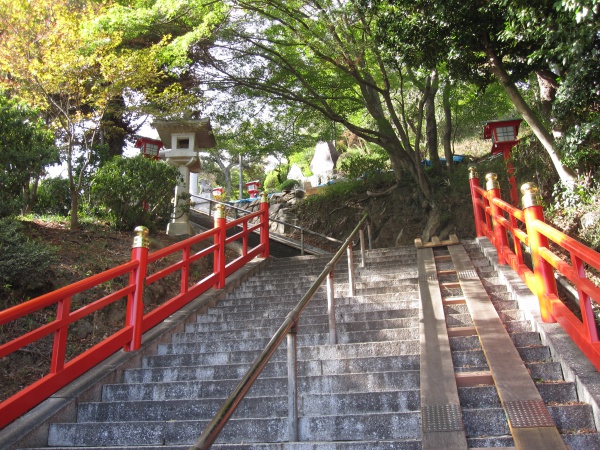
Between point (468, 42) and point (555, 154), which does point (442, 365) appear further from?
point (468, 42)

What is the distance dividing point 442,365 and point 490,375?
1.11ft

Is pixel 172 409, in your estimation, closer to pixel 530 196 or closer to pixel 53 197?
pixel 530 196

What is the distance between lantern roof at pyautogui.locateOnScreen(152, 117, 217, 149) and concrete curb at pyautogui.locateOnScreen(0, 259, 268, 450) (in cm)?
648

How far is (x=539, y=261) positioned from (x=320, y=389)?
Result: 2305mm

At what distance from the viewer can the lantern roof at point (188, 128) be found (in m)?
11.5

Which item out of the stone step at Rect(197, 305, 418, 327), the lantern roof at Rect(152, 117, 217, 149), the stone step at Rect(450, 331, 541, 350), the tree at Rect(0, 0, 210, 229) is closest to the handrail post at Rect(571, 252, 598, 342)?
the stone step at Rect(450, 331, 541, 350)

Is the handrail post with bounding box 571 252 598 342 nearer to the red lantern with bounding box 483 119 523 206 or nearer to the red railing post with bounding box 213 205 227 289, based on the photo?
the red railing post with bounding box 213 205 227 289

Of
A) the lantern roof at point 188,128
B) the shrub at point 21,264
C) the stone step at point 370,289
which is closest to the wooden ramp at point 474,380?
the stone step at point 370,289

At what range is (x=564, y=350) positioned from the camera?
356 cm

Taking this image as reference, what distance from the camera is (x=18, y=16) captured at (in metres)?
8.61

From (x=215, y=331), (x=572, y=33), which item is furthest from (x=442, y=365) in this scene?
(x=572, y=33)

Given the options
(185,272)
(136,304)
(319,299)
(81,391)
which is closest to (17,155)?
(185,272)

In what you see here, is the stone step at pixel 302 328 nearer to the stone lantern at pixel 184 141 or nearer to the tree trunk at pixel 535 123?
the tree trunk at pixel 535 123

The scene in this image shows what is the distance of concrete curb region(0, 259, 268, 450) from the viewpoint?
337 cm
